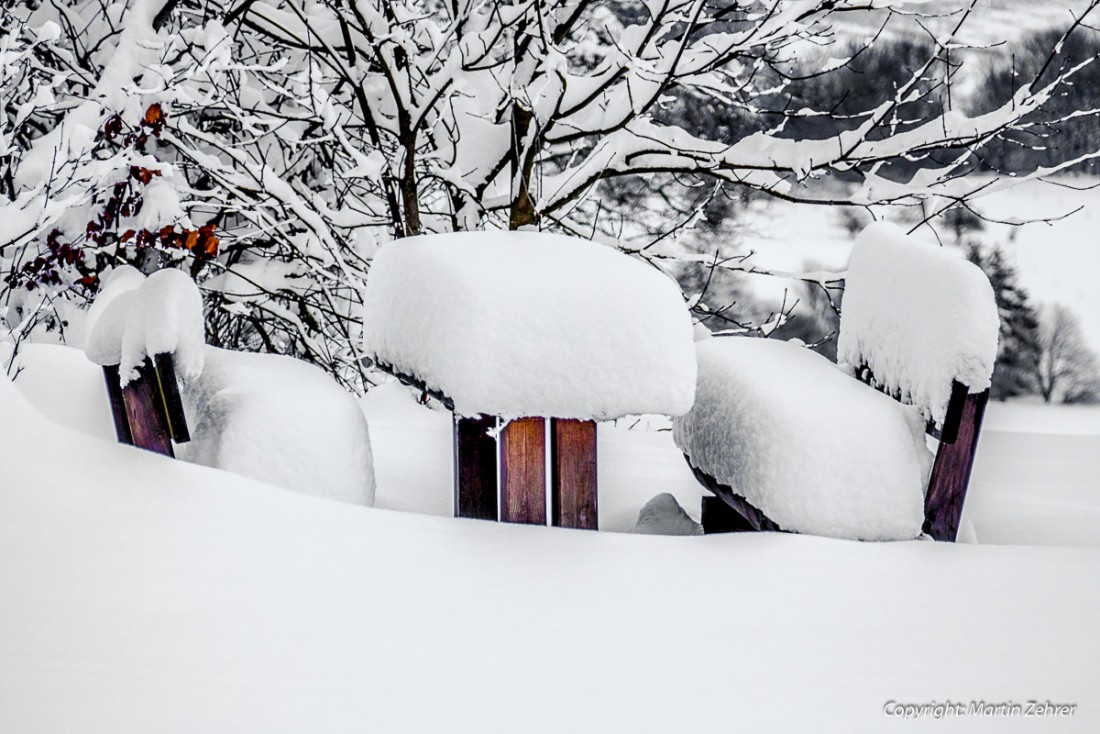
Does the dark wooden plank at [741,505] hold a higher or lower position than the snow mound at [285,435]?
lower

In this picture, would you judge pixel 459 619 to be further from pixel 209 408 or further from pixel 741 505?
pixel 209 408

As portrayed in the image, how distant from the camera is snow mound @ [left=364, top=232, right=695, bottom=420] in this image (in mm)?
2238

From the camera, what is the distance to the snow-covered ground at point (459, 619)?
1664 millimetres

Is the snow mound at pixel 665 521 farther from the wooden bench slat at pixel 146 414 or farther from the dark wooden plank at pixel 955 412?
the wooden bench slat at pixel 146 414

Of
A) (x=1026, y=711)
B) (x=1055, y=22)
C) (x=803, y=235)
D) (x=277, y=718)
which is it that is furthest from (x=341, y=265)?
(x=1055, y=22)

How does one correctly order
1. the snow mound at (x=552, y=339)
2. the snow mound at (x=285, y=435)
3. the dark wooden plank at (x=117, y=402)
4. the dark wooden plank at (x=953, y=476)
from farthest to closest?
the dark wooden plank at (x=117, y=402) < the snow mound at (x=285, y=435) < the dark wooden plank at (x=953, y=476) < the snow mound at (x=552, y=339)

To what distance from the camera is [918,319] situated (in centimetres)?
249

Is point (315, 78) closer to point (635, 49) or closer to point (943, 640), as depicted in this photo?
point (635, 49)

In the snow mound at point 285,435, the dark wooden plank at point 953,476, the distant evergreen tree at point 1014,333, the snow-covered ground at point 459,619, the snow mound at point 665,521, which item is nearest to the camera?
the snow-covered ground at point 459,619

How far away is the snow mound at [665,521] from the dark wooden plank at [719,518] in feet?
0.19

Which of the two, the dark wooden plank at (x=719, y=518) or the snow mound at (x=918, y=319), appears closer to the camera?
the snow mound at (x=918, y=319)

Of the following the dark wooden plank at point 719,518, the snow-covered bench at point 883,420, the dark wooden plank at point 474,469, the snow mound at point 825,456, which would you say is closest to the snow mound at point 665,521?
the dark wooden plank at point 719,518

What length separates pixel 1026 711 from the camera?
1797 mm

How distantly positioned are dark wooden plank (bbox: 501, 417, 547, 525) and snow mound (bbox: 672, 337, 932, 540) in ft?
1.85
